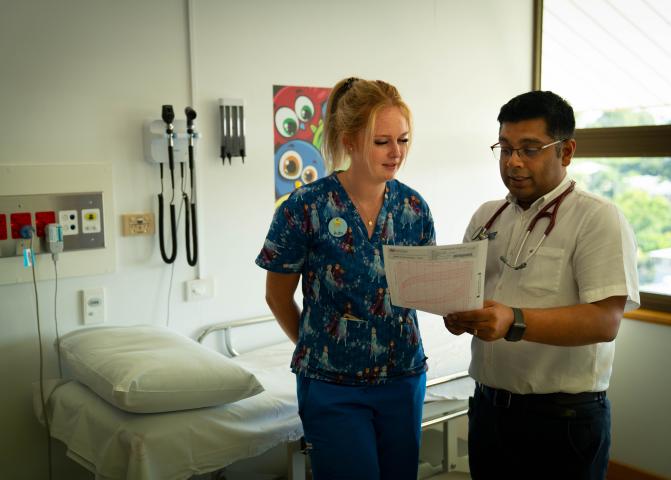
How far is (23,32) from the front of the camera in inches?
97.0

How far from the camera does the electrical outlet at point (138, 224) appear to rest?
2.75 meters

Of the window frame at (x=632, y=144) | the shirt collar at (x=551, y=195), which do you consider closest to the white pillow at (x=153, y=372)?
the shirt collar at (x=551, y=195)

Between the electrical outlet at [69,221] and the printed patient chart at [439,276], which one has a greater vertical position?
the electrical outlet at [69,221]

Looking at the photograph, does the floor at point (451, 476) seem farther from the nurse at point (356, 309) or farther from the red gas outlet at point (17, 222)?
the red gas outlet at point (17, 222)

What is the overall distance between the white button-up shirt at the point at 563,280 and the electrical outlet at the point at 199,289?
143 cm

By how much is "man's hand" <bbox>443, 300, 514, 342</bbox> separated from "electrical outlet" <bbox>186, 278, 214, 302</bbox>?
154cm

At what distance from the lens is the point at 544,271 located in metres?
1.80

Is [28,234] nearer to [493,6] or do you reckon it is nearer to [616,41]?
[493,6]

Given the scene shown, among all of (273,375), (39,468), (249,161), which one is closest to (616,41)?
(249,161)

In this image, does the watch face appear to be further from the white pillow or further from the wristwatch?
the white pillow

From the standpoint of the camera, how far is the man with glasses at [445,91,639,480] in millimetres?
1679

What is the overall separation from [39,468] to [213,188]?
130 centimetres

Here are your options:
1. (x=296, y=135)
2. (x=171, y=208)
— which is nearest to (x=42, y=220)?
(x=171, y=208)

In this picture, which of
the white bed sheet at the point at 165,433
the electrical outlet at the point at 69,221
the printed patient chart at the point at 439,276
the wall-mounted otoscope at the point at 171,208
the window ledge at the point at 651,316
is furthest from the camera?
the window ledge at the point at 651,316
